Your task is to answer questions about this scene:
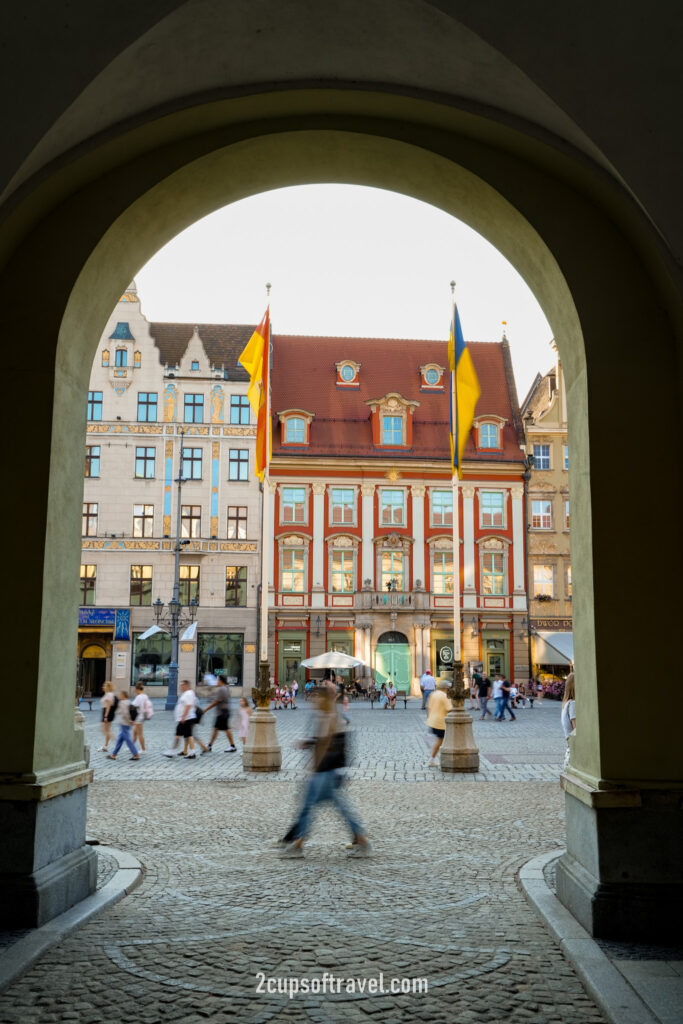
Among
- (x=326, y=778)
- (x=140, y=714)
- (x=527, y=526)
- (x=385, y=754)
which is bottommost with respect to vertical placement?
(x=385, y=754)

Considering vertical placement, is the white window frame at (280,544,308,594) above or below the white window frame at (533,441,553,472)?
below

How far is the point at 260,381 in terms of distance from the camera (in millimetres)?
17016

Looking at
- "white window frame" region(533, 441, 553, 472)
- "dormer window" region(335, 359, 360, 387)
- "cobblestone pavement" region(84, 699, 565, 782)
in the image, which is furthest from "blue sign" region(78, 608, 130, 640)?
"white window frame" region(533, 441, 553, 472)

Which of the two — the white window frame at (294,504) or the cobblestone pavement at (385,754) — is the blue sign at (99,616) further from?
the cobblestone pavement at (385,754)

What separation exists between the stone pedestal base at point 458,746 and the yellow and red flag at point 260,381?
19.3 ft

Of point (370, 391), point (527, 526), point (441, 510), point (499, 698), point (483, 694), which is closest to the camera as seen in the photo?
point (499, 698)

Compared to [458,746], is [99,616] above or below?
above

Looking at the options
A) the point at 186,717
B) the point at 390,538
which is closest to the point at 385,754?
the point at 186,717

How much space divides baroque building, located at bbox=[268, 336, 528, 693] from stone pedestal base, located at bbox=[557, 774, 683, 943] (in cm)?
4104

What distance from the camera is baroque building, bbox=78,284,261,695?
45062mm

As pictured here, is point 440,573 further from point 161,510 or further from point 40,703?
point 40,703

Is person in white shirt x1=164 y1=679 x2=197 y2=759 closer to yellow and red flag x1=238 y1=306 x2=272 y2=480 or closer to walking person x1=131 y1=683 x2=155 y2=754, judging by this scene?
walking person x1=131 y1=683 x2=155 y2=754

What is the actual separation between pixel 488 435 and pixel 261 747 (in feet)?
121

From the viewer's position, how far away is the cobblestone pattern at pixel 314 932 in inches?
193
